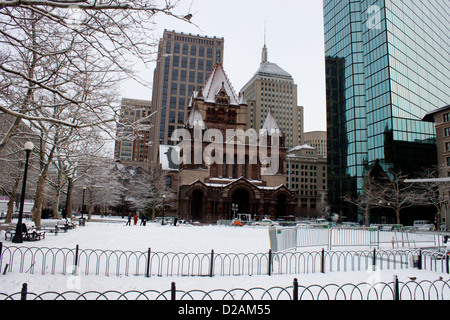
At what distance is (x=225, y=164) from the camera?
59312 millimetres

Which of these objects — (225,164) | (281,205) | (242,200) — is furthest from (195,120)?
(281,205)

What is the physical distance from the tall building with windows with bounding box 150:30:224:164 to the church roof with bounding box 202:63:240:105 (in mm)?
52042

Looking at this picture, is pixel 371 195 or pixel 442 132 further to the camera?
pixel 442 132

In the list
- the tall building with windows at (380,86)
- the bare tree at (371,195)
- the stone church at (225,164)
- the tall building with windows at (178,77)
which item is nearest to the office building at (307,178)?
the tall building with windows at (178,77)

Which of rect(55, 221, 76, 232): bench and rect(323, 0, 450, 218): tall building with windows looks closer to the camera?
rect(55, 221, 76, 232): bench

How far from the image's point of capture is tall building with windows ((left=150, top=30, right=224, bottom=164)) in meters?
120

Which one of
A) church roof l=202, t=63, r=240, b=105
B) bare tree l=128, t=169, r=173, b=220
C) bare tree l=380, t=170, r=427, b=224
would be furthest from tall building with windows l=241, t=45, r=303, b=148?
bare tree l=380, t=170, r=427, b=224

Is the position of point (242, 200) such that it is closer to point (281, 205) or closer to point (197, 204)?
point (281, 205)

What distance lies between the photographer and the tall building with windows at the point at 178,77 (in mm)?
119750

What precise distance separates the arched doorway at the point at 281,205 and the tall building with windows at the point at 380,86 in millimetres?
14595

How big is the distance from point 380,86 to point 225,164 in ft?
107

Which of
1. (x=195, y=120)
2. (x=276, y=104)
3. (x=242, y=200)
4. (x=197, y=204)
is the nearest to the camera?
(x=197, y=204)

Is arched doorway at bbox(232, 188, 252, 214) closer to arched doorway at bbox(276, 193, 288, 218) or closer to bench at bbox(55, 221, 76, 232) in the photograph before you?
arched doorway at bbox(276, 193, 288, 218)
